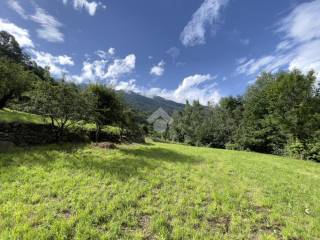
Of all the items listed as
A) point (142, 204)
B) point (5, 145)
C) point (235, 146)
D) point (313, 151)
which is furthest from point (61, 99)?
point (235, 146)

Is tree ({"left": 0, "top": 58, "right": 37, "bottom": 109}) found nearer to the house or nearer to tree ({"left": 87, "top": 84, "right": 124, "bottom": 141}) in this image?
tree ({"left": 87, "top": 84, "right": 124, "bottom": 141})

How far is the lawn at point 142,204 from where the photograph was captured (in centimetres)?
276

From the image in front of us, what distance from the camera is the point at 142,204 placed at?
11.8 ft

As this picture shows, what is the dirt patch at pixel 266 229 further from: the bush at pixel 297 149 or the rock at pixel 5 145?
the bush at pixel 297 149

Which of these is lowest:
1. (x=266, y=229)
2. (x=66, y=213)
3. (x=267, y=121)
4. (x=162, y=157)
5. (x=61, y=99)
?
(x=66, y=213)

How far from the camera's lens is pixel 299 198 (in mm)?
4512

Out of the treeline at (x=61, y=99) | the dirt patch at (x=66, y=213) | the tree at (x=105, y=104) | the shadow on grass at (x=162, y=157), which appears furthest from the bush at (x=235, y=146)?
the dirt patch at (x=66, y=213)

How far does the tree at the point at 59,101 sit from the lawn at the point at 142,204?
123 inches

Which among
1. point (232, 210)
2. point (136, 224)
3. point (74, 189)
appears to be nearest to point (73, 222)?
point (136, 224)

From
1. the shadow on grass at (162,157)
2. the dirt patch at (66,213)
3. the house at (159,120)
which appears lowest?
the dirt patch at (66,213)

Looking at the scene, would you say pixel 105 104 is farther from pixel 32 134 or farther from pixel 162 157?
pixel 162 157

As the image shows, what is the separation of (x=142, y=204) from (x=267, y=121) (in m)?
19.4

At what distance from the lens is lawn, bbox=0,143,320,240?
9.05ft

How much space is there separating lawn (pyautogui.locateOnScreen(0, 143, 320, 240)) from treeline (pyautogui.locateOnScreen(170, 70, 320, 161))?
37.7 ft
